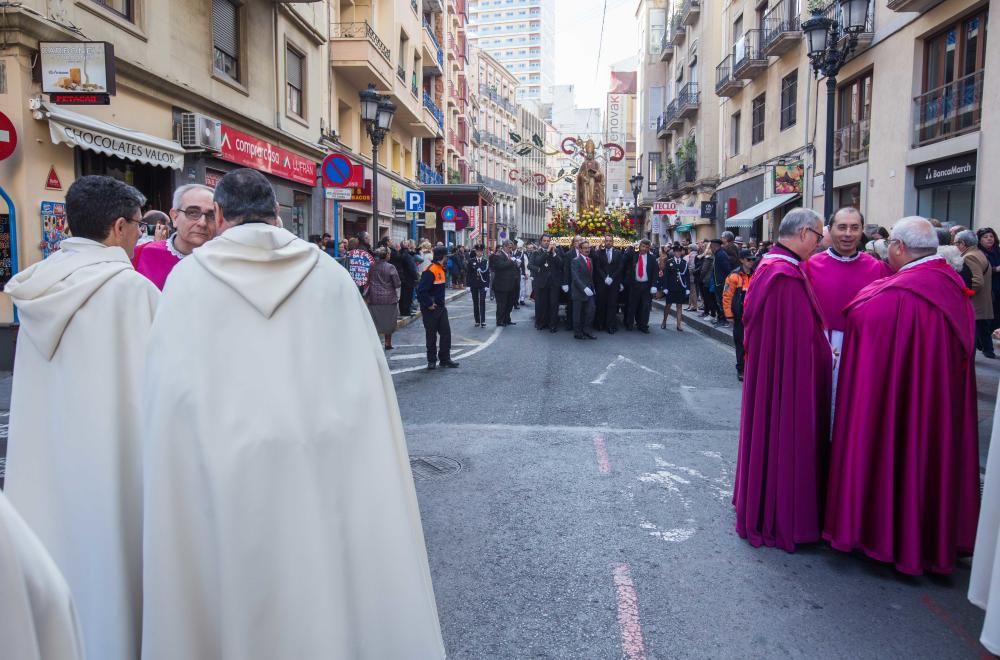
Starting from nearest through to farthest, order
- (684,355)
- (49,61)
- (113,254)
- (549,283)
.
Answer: (113,254), (49,61), (684,355), (549,283)

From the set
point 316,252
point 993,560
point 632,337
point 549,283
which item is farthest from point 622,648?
point 549,283

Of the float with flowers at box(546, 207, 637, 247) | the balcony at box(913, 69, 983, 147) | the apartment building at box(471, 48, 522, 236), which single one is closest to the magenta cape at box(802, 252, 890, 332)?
the balcony at box(913, 69, 983, 147)

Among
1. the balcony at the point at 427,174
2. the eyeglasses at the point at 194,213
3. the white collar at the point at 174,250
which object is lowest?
the white collar at the point at 174,250

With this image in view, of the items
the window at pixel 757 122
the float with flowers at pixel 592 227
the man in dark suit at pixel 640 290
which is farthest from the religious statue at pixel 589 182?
the man in dark suit at pixel 640 290

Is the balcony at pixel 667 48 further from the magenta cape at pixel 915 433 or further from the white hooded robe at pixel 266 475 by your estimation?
the white hooded robe at pixel 266 475

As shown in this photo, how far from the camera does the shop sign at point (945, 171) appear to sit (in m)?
14.6

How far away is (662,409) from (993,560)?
5.09 metres

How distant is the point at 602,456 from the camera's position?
6355mm

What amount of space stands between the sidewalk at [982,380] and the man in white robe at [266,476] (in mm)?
5045

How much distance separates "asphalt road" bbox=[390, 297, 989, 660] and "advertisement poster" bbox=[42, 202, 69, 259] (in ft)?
17.9

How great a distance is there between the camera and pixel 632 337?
1509cm

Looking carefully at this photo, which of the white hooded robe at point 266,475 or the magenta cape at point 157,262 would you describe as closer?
the white hooded robe at point 266,475

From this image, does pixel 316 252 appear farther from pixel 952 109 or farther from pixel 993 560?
pixel 952 109

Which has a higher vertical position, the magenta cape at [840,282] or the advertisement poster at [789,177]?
the advertisement poster at [789,177]
